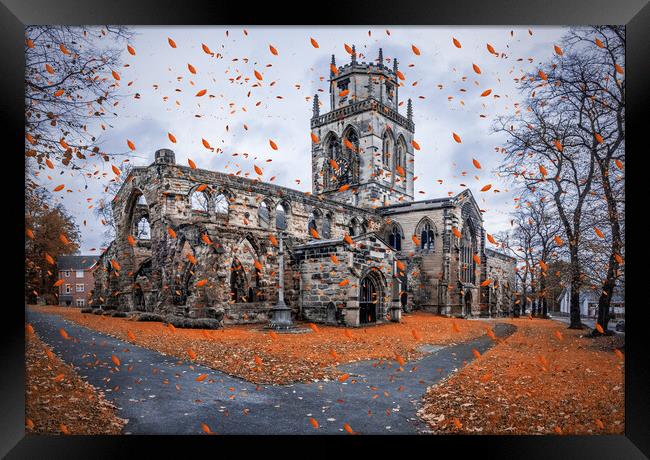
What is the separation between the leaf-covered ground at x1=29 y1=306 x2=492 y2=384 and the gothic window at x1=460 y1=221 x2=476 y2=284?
9.06 m

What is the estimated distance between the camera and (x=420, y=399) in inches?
179

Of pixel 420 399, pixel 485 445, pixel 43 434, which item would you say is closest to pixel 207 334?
pixel 43 434

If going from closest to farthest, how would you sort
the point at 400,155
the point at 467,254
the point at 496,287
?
the point at 496,287, the point at 467,254, the point at 400,155

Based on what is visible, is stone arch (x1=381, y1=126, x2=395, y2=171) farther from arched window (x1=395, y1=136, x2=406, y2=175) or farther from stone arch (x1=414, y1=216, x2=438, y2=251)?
stone arch (x1=414, y1=216, x2=438, y2=251)

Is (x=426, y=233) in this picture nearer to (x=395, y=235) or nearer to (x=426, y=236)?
(x=426, y=236)

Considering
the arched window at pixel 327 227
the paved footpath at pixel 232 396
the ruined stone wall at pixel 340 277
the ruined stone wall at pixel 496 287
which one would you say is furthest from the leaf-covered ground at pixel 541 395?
the arched window at pixel 327 227

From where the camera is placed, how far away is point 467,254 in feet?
62.3

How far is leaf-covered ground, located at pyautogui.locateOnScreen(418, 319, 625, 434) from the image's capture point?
4406mm

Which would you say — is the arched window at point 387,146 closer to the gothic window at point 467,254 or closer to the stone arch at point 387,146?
the stone arch at point 387,146

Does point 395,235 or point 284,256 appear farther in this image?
point 395,235

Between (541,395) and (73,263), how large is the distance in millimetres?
7408

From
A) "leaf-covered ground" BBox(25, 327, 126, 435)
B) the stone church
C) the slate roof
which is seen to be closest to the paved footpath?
"leaf-covered ground" BBox(25, 327, 126, 435)

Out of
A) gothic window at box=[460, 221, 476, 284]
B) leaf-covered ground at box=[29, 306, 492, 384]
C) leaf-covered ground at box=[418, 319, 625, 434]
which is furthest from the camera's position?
gothic window at box=[460, 221, 476, 284]
